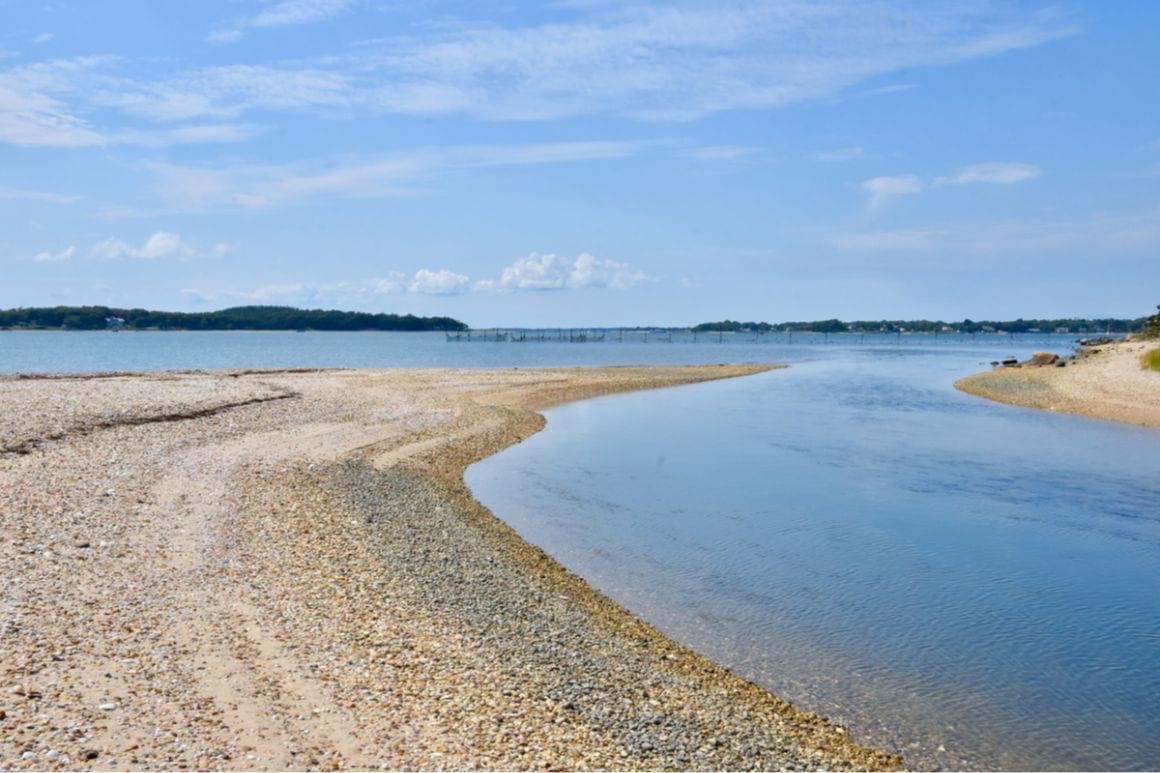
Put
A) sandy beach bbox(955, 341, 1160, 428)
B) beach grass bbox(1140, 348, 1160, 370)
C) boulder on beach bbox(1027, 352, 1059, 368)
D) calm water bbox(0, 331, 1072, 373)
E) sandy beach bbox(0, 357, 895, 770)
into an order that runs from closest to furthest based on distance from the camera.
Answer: sandy beach bbox(0, 357, 895, 770) < sandy beach bbox(955, 341, 1160, 428) < beach grass bbox(1140, 348, 1160, 370) < boulder on beach bbox(1027, 352, 1059, 368) < calm water bbox(0, 331, 1072, 373)

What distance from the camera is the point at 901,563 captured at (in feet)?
47.3

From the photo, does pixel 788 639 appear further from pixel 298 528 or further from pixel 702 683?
pixel 298 528

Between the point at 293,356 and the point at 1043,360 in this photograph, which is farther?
the point at 293,356

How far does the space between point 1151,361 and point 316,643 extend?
2169 inches

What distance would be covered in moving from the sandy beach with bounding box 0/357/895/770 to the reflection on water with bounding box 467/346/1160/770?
1193 mm

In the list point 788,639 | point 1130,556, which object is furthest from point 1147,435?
point 788,639

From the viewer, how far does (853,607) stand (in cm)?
1198

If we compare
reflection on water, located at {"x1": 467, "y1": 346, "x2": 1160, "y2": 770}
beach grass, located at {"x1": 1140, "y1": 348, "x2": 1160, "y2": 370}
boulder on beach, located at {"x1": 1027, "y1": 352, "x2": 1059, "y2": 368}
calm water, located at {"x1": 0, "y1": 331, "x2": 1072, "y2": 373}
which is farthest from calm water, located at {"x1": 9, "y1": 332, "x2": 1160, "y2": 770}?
calm water, located at {"x1": 0, "y1": 331, "x2": 1072, "y2": 373}

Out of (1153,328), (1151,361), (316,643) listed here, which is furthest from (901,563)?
(1153,328)

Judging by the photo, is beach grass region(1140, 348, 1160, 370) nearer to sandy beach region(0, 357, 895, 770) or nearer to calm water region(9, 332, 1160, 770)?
calm water region(9, 332, 1160, 770)

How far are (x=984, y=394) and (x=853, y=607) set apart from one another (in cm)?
4032

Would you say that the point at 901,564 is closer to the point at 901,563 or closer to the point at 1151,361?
the point at 901,563

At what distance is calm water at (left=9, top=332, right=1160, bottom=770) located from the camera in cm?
887

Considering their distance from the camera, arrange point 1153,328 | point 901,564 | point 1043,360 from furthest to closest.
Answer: point 1153,328, point 1043,360, point 901,564
